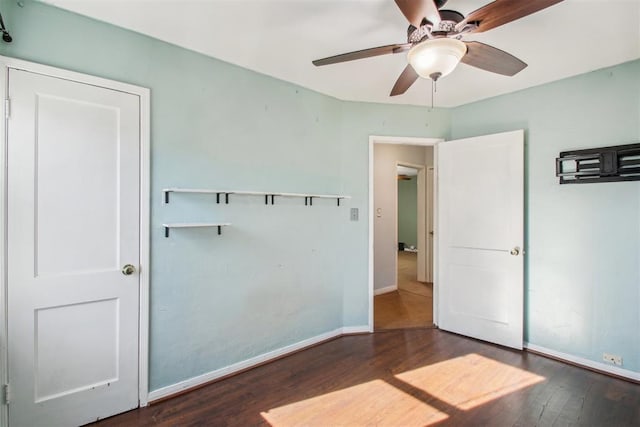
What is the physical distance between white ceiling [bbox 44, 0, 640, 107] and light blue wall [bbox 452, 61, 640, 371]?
0.88 ft

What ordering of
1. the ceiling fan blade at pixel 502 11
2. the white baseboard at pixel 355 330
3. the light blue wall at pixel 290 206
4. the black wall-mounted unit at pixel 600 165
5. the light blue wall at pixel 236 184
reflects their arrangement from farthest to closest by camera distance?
the white baseboard at pixel 355 330, the black wall-mounted unit at pixel 600 165, the light blue wall at pixel 290 206, the light blue wall at pixel 236 184, the ceiling fan blade at pixel 502 11

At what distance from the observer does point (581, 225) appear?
2.82m

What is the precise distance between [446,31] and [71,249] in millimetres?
2424

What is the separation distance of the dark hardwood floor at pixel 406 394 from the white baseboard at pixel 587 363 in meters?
0.09

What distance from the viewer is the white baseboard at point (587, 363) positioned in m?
2.59

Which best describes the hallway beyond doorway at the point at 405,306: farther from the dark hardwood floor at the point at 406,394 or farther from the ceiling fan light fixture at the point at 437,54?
the ceiling fan light fixture at the point at 437,54

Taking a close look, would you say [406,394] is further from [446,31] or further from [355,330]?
[446,31]

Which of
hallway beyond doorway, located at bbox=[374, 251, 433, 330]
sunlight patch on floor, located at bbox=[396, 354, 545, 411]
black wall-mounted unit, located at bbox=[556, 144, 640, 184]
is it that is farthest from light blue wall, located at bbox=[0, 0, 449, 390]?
black wall-mounted unit, located at bbox=[556, 144, 640, 184]

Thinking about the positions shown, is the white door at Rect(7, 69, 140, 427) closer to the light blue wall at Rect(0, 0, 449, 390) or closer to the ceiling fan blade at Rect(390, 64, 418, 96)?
the light blue wall at Rect(0, 0, 449, 390)

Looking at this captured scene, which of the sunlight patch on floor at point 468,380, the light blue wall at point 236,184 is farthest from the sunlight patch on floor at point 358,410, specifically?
the light blue wall at point 236,184

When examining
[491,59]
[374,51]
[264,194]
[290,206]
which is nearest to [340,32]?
[374,51]

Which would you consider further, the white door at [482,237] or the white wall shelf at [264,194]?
the white door at [482,237]

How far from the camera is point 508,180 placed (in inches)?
124

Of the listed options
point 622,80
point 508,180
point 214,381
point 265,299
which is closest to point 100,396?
point 214,381
